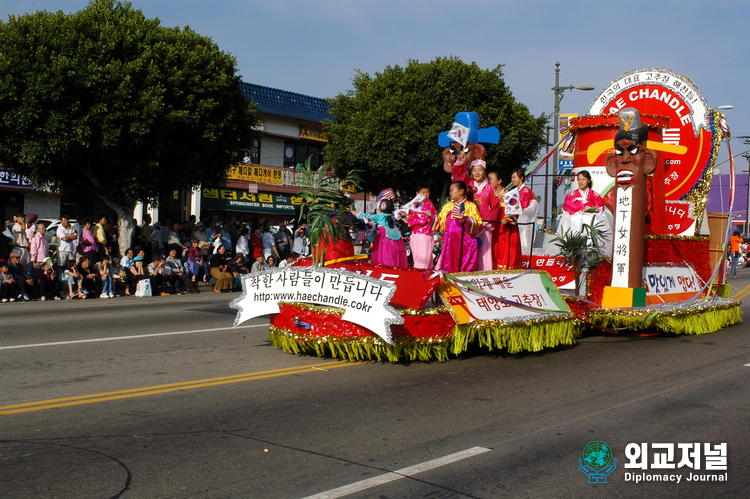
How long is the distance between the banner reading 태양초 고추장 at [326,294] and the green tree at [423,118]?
17.1 metres

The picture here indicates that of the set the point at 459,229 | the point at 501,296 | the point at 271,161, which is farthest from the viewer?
the point at 271,161

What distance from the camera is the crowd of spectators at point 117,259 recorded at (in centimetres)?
1492

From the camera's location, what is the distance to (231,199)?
1254 inches

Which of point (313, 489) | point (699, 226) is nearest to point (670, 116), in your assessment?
point (699, 226)

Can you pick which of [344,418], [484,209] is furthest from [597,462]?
[484,209]

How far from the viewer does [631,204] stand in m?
9.50

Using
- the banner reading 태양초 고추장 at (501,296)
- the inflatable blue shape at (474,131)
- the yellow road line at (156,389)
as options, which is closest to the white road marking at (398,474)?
the yellow road line at (156,389)

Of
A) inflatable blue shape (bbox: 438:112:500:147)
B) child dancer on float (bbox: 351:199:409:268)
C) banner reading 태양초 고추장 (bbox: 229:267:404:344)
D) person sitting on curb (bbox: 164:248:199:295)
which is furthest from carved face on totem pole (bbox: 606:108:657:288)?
person sitting on curb (bbox: 164:248:199:295)

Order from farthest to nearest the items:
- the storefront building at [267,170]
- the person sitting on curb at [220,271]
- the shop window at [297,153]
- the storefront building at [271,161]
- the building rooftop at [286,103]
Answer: the shop window at [297,153] → the building rooftop at [286,103] → the storefront building at [271,161] → the storefront building at [267,170] → the person sitting on curb at [220,271]

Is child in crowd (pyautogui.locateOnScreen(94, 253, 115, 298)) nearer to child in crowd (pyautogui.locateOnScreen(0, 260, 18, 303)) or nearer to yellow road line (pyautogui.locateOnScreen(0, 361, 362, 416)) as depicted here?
child in crowd (pyautogui.locateOnScreen(0, 260, 18, 303))

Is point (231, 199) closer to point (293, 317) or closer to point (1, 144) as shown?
point (1, 144)

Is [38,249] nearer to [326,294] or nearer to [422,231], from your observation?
[422,231]

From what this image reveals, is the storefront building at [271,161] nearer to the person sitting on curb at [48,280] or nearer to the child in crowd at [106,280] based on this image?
the child in crowd at [106,280]

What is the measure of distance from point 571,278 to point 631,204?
1.39 meters
